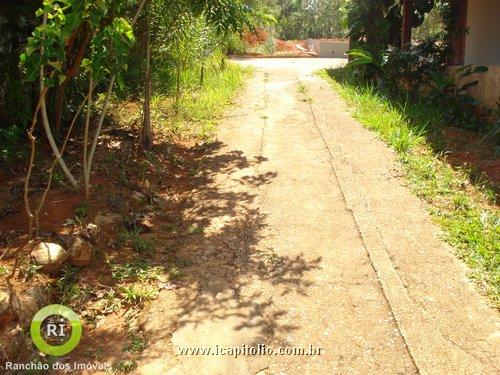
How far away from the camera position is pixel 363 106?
27.4 feet

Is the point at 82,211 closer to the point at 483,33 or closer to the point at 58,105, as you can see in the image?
the point at 58,105

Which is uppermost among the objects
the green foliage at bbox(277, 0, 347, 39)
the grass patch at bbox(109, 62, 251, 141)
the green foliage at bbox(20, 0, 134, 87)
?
the green foliage at bbox(277, 0, 347, 39)

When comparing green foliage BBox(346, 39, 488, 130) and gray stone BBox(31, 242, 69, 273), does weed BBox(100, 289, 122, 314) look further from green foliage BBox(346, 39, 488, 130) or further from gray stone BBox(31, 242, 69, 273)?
green foliage BBox(346, 39, 488, 130)

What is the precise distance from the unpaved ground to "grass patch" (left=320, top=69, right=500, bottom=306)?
15 cm

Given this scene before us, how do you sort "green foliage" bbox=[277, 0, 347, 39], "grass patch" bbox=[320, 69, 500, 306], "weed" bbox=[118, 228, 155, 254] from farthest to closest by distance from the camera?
"green foliage" bbox=[277, 0, 347, 39]
"weed" bbox=[118, 228, 155, 254]
"grass patch" bbox=[320, 69, 500, 306]

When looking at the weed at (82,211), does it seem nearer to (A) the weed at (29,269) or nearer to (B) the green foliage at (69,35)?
(A) the weed at (29,269)

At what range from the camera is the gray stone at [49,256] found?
342 cm

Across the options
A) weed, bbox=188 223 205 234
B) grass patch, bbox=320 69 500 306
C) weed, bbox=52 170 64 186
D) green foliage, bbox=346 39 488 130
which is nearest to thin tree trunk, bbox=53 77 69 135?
weed, bbox=52 170 64 186

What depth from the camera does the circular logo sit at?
9.68 ft

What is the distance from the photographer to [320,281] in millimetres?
3688

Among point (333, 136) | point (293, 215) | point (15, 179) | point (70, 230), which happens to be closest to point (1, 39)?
point (15, 179)

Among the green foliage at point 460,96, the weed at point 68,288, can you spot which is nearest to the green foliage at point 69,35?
the weed at point 68,288

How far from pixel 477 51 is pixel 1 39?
7516 millimetres

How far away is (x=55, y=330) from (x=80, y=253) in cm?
74
